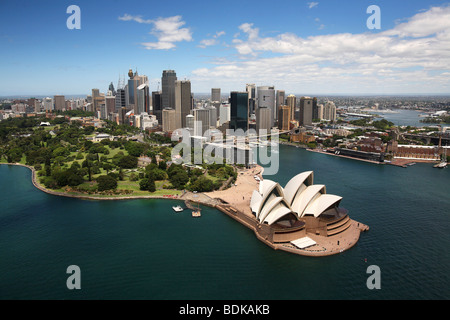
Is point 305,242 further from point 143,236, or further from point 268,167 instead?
point 268,167

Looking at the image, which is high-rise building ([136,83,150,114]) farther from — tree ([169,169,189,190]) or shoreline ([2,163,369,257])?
tree ([169,169,189,190])

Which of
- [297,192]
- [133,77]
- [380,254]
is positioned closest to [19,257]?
[297,192]

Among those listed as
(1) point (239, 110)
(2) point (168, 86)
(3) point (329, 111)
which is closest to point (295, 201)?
(1) point (239, 110)

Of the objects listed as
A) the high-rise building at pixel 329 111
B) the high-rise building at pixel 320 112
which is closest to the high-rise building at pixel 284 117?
the high-rise building at pixel 329 111

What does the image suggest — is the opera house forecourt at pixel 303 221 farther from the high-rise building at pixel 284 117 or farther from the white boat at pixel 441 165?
the high-rise building at pixel 284 117

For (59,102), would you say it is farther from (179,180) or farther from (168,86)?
(179,180)
